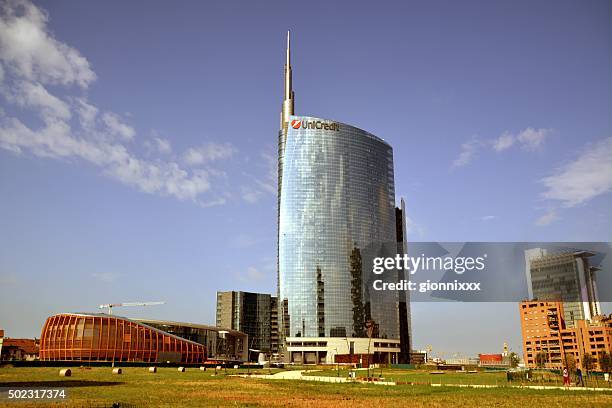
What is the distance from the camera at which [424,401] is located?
4362 centimetres

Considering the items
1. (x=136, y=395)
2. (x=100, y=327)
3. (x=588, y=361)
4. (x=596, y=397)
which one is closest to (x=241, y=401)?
(x=136, y=395)

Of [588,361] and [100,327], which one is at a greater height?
[100,327]

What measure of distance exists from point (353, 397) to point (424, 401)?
7.26 meters

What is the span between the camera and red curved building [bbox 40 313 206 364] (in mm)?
149275

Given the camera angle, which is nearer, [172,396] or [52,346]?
[172,396]

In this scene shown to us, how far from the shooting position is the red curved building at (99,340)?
149275mm

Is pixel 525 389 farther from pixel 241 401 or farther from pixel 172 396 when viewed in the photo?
pixel 172 396

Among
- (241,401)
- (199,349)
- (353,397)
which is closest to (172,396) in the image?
(241,401)

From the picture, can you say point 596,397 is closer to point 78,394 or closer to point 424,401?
point 424,401

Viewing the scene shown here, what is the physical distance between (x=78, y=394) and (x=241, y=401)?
1460 centimetres

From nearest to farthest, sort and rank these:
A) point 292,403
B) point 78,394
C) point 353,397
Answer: point 292,403
point 78,394
point 353,397

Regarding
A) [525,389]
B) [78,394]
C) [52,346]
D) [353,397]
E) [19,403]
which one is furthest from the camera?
[52,346]

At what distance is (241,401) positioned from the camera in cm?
4197

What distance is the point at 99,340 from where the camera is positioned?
496 feet
